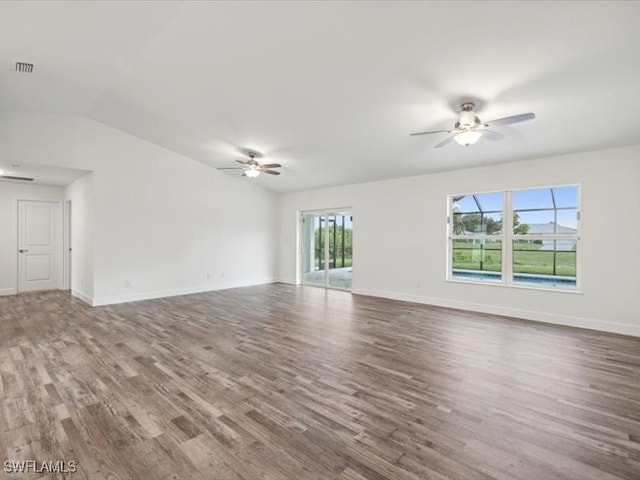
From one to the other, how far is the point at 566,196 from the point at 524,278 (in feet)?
4.79

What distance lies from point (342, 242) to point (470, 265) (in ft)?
10.2

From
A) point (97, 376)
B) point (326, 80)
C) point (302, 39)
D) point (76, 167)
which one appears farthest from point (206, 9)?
point (76, 167)

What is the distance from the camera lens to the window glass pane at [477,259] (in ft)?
18.4

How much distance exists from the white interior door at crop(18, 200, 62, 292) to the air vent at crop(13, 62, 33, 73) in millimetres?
4677

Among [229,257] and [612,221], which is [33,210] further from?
[612,221]

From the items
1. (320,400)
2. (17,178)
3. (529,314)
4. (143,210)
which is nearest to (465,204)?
(529,314)

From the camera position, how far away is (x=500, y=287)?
17.6ft

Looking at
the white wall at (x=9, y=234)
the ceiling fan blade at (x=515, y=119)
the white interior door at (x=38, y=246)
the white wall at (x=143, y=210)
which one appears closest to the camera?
the ceiling fan blade at (x=515, y=119)

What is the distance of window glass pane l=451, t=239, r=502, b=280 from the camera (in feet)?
18.4

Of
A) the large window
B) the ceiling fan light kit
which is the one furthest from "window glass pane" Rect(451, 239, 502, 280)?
the ceiling fan light kit

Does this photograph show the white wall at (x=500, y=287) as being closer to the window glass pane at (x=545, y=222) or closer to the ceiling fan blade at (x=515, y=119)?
the window glass pane at (x=545, y=222)

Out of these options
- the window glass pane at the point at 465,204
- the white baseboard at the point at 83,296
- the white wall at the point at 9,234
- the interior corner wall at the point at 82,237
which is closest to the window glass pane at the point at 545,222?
the window glass pane at the point at 465,204

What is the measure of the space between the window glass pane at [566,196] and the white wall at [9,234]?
10683 mm

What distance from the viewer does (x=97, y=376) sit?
115 inches
